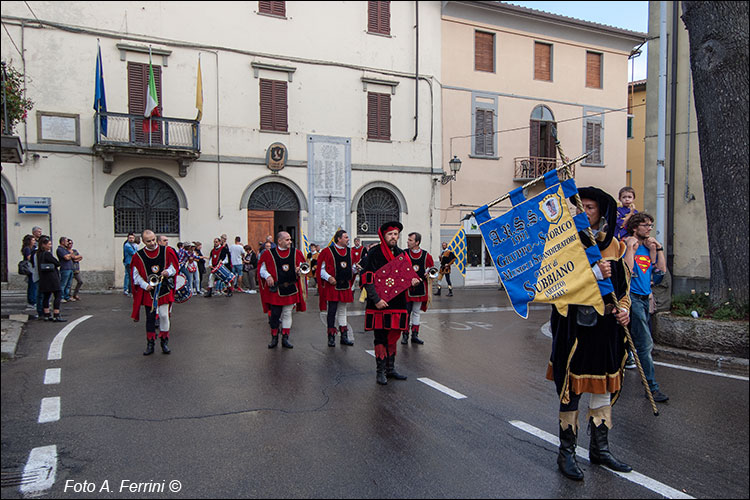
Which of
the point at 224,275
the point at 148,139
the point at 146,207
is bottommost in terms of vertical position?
the point at 224,275

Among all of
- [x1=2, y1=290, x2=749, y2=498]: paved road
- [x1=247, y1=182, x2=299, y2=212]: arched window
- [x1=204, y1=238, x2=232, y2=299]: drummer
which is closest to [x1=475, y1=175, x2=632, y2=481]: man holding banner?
[x1=2, y1=290, x2=749, y2=498]: paved road

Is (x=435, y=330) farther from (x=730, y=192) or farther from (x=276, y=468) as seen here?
(x=276, y=468)

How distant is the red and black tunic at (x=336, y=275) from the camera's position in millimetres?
9109

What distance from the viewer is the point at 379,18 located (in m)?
22.0

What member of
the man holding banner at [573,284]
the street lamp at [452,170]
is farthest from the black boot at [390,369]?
the street lamp at [452,170]

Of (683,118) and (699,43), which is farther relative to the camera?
(683,118)

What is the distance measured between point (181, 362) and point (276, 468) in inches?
159

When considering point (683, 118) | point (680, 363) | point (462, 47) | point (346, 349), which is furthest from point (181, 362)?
point (462, 47)

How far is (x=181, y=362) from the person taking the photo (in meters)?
7.55

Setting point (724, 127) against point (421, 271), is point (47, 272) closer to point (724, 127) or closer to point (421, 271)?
point (421, 271)

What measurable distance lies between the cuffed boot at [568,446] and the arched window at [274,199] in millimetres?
17569

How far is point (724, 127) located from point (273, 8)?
16814mm

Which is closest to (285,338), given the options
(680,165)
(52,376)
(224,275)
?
(52,376)

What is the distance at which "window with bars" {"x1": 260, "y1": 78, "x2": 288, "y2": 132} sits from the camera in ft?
66.3
